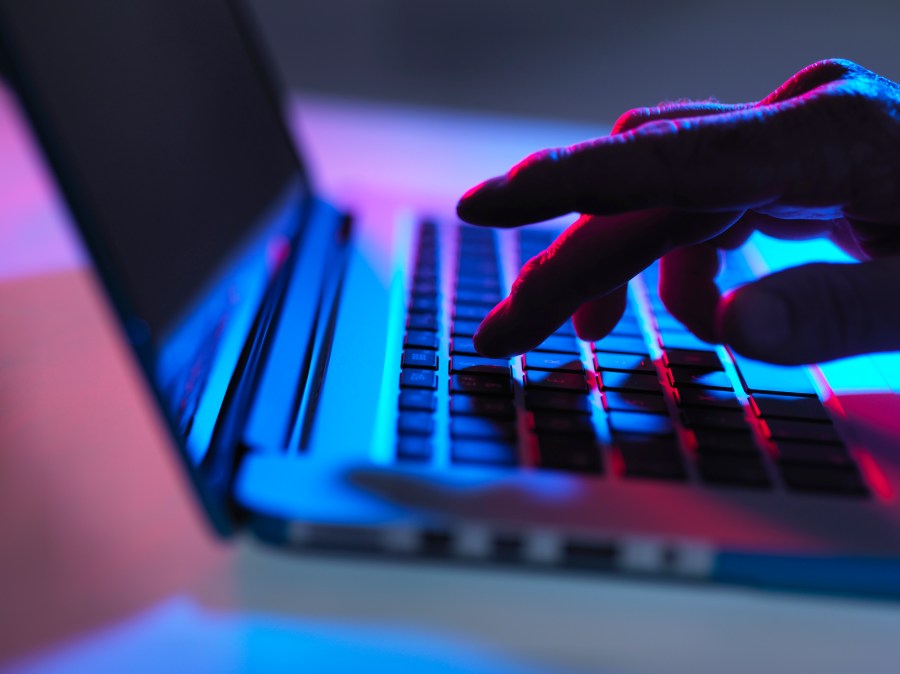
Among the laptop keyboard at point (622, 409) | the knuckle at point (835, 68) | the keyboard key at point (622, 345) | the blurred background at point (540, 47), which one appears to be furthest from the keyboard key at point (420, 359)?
the blurred background at point (540, 47)

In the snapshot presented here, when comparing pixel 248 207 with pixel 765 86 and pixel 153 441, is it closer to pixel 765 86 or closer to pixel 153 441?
pixel 153 441

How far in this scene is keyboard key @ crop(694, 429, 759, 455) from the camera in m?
0.40

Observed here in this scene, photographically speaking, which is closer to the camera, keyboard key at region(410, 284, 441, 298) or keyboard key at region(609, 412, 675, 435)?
keyboard key at region(609, 412, 675, 435)

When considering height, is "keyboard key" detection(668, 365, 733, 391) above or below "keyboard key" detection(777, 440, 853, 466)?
above

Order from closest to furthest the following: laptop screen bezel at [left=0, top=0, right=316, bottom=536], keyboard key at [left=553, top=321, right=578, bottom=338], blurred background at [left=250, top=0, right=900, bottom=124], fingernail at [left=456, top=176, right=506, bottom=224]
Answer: laptop screen bezel at [left=0, top=0, right=316, bottom=536]
fingernail at [left=456, top=176, right=506, bottom=224]
keyboard key at [left=553, top=321, right=578, bottom=338]
blurred background at [left=250, top=0, right=900, bottom=124]

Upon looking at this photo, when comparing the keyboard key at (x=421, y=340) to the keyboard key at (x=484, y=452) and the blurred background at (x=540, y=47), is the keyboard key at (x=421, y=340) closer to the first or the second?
the keyboard key at (x=484, y=452)

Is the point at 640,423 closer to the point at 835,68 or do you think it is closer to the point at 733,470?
the point at 733,470

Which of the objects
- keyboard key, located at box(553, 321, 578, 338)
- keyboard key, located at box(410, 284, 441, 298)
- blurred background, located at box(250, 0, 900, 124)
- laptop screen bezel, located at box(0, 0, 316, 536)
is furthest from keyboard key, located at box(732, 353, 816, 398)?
blurred background, located at box(250, 0, 900, 124)

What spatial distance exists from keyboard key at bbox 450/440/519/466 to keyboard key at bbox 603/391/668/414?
7 centimetres

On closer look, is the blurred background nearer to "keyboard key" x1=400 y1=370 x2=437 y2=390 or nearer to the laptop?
the laptop

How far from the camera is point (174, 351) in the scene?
36cm

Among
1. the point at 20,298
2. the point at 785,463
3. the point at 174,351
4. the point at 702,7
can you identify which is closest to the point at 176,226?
the point at 174,351

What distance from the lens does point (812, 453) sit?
1.34 ft

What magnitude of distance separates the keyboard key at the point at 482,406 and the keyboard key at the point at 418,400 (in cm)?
1
